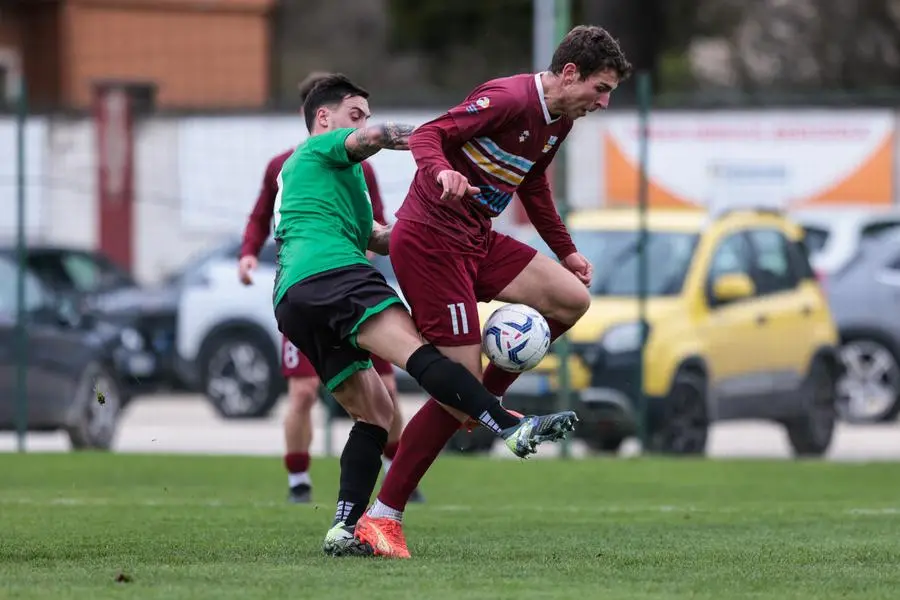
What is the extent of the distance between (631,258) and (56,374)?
178 inches


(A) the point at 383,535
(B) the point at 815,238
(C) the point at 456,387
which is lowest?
(A) the point at 383,535

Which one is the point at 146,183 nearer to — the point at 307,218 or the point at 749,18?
the point at 307,218

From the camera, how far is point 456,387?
715cm

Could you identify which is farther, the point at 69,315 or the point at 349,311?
the point at 69,315

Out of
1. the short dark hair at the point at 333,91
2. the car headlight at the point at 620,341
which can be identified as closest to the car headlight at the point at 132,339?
the car headlight at the point at 620,341

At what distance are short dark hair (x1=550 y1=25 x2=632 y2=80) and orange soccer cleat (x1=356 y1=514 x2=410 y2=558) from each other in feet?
6.02

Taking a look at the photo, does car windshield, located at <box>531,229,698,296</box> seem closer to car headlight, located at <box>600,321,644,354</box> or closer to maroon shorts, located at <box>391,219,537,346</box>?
car headlight, located at <box>600,321,644,354</box>

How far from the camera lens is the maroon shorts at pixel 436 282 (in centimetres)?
737

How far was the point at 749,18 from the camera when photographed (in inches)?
1757

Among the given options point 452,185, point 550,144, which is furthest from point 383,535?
point 550,144

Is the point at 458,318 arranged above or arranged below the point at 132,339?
above

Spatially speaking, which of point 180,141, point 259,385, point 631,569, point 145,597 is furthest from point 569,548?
point 180,141

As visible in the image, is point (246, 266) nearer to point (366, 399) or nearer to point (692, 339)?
point (366, 399)

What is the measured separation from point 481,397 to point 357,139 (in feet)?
3.48
